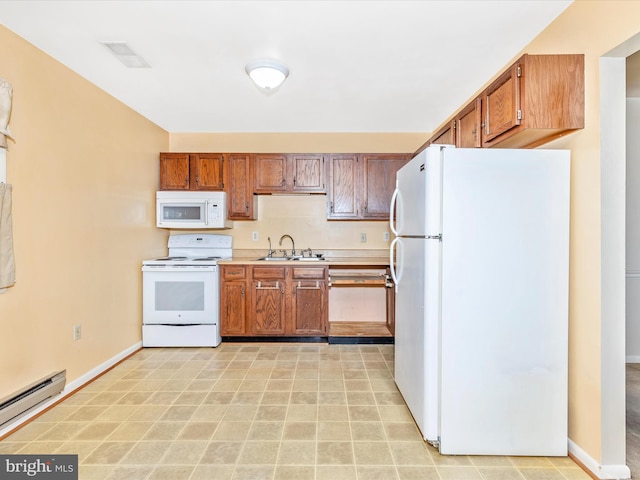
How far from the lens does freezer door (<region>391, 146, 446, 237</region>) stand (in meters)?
1.85

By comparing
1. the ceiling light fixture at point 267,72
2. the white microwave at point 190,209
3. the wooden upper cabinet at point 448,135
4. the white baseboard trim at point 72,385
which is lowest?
the white baseboard trim at point 72,385

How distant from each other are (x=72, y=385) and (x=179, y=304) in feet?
3.81

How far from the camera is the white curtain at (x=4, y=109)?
1938mm

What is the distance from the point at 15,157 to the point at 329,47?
86.3 inches

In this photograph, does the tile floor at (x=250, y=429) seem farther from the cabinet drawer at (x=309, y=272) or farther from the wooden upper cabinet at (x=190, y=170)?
the wooden upper cabinet at (x=190, y=170)

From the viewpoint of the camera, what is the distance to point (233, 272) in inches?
144

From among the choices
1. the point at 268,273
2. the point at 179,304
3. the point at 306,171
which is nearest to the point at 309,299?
the point at 268,273

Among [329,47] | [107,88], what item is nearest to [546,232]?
[329,47]

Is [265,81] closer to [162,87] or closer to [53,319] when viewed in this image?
[162,87]

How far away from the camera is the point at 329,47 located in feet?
7.25

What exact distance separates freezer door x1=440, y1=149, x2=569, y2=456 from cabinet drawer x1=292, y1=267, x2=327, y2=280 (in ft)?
6.32

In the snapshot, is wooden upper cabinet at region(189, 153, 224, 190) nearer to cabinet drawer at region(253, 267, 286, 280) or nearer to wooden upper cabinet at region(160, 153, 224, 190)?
wooden upper cabinet at region(160, 153, 224, 190)

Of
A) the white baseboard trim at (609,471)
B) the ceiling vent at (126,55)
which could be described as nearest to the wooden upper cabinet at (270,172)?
the ceiling vent at (126,55)

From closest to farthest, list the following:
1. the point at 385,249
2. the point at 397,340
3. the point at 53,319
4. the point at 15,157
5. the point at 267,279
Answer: the point at 15,157 → the point at 53,319 → the point at 397,340 → the point at 267,279 → the point at 385,249
